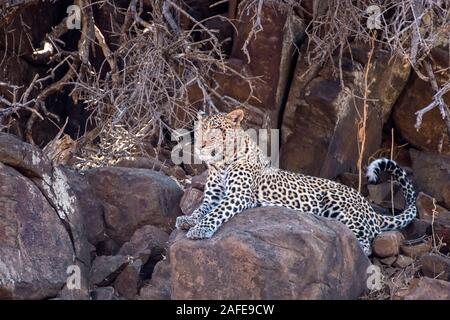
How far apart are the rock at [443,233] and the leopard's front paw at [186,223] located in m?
2.62

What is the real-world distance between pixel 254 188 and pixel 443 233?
2.02 m

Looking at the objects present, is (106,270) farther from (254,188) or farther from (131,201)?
(254,188)

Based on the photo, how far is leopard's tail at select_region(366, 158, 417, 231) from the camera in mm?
10219

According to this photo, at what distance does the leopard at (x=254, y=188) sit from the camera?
9.32 metres

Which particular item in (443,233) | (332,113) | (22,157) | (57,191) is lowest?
(443,233)

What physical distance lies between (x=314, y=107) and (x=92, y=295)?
415cm

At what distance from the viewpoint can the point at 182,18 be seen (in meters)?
12.5

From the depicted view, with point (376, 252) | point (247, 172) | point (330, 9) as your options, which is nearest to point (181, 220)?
point (247, 172)

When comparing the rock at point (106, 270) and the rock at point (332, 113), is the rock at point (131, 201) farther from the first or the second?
the rock at point (332, 113)

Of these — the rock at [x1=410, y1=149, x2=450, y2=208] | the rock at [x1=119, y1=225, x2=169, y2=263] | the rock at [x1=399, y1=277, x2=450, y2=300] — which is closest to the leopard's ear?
the rock at [x1=119, y1=225, x2=169, y2=263]

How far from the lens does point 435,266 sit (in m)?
9.00

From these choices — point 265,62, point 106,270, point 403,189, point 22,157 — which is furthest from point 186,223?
point 265,62

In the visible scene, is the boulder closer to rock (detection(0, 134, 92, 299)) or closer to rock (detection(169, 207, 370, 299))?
rock (detection(0, 134, 92, 299))

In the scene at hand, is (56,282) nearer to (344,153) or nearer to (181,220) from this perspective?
(181,220)
